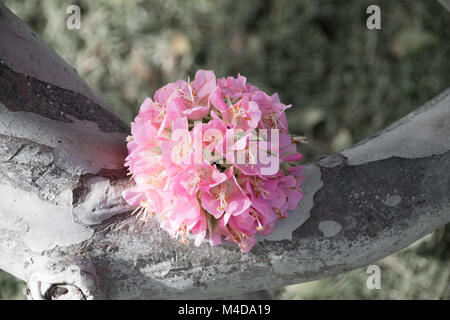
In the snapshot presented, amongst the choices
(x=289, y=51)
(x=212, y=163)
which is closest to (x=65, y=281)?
(x=212, y=163)

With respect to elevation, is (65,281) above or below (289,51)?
below

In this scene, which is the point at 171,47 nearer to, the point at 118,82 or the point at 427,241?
the point at 118,82

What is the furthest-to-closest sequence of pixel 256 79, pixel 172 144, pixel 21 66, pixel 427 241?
pixel 256 79 < pixel 427 241 < pixel 21 66 < pixel 172 144

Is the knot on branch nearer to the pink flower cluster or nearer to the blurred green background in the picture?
the pink flower cluster

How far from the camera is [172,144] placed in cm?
94

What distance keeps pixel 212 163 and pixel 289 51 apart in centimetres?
186

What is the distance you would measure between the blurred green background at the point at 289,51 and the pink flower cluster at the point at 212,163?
1639 mm

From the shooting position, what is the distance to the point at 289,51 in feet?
8.80

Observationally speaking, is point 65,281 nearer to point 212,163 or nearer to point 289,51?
point 212,163

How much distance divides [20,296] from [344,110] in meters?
1.69

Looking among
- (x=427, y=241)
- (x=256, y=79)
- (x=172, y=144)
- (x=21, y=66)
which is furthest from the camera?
(x=256, y=79)

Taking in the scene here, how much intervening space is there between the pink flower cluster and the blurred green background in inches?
64.5

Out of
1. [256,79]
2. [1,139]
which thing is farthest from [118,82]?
[1,139]

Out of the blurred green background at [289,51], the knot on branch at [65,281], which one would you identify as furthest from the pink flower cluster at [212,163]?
the blurred green background at [289,51]
